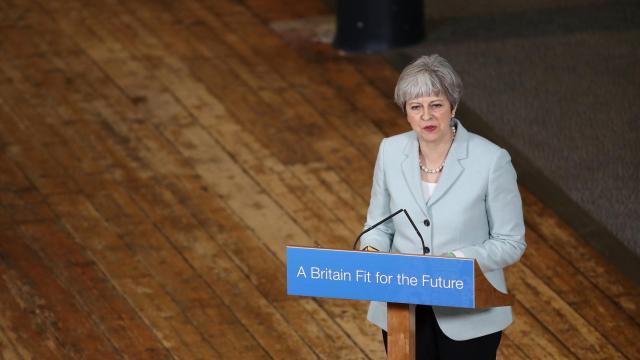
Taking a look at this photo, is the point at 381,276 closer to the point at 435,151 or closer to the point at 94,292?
the point at 435,151

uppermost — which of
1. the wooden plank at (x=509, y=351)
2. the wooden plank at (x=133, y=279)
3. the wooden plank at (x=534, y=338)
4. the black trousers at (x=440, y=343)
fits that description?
the black trousers at (x=440, y=343)

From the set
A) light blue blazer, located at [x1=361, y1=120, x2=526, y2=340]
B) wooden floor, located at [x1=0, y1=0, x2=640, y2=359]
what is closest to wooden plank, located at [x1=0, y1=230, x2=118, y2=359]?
wooden floor, located at [x1=0, y1=0, x2=640, y2=359]

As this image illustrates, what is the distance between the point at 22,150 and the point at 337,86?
155cm

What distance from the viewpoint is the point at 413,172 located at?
3.20 meters

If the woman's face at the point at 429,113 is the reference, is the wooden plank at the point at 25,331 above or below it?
below

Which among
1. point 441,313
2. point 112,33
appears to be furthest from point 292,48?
point 441,313

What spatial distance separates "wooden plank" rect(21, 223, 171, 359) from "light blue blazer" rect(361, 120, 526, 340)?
1589mm

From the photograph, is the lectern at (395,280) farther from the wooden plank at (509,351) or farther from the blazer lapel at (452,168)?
the wooden plank at (509,351)


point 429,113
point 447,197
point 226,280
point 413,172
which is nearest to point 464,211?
point 447,197

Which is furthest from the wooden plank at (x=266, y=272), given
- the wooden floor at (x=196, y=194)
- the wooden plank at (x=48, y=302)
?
the wooden plank at (x=48, y=302)

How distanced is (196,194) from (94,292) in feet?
2.76

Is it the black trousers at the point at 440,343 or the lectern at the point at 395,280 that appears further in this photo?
the black trousers at the point at 440,343

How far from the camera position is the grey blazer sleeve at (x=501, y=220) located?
10.3 feet

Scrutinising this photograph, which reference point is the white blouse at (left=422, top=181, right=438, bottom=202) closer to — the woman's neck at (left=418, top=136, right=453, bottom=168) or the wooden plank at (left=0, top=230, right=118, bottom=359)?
the woman's neck at (left=418, top=136, right=453, bottom=168)
